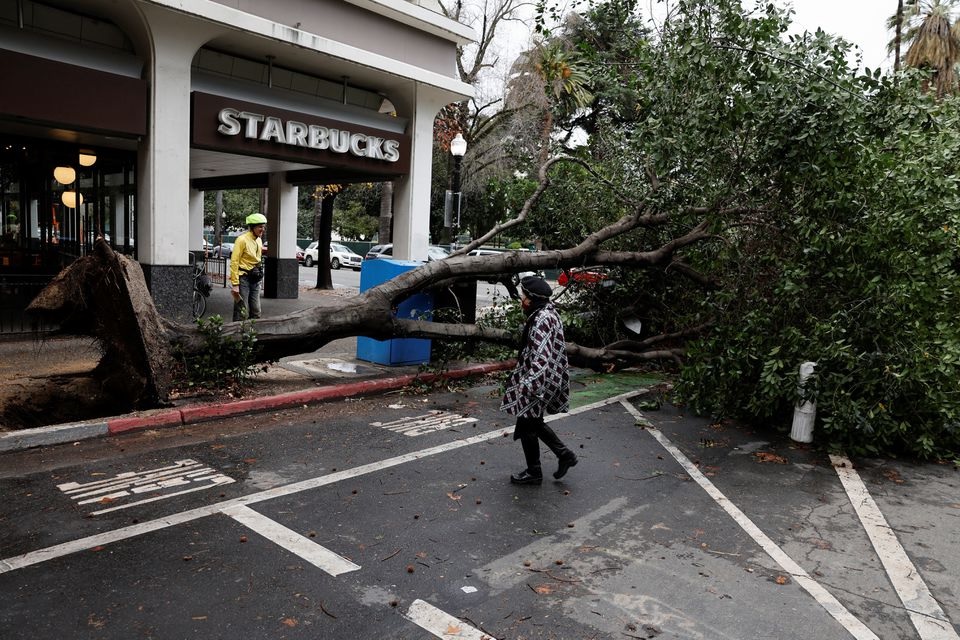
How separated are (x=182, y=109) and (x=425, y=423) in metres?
6.95

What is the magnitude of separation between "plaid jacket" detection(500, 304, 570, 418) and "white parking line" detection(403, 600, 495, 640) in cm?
211

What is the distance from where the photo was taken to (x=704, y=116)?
7.73 metres

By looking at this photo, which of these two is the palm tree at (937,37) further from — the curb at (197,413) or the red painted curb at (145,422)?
the red painted curb at (145,422)

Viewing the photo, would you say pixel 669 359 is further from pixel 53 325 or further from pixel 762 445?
pixel 53 325

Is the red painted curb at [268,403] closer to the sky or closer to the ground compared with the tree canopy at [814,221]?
closer to the ground

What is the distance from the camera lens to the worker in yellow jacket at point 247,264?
10.9m

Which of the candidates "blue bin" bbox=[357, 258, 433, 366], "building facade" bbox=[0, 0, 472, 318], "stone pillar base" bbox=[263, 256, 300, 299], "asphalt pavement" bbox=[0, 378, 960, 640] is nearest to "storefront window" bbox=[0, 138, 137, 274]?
"building facade" bbox=[0, 0, 472, 318]

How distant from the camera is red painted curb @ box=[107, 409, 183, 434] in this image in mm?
6656

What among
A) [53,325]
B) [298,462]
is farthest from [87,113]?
[298,462]

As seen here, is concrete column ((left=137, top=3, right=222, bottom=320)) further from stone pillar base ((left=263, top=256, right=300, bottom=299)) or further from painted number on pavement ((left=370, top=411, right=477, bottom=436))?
stone pillar base ((left=263, top=256, right=300, bottom=299))

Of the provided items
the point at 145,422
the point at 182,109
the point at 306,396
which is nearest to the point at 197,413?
the point at 145,422

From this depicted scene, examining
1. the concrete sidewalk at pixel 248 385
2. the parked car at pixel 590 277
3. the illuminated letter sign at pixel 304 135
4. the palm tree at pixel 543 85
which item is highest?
the palm tree at pixel 543 85

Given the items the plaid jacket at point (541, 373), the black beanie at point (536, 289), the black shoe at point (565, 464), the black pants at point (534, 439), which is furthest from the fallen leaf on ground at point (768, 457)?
the black beanie at point (536, 289)

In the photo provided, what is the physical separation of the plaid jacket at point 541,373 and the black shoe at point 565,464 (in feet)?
1.34
